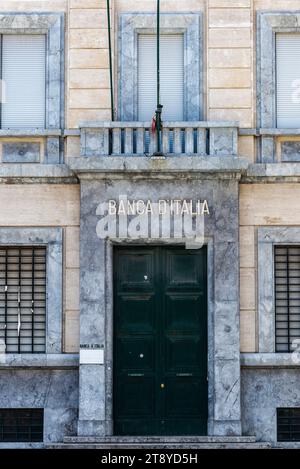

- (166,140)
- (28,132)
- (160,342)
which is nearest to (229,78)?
(166,140)

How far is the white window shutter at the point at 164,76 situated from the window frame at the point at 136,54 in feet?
0.44

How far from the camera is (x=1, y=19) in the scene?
→ 20.8 m

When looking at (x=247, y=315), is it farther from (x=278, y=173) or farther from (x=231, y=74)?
(x=231, y=74)

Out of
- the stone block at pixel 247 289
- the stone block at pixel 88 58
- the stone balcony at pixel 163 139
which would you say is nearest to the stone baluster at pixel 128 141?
the stone balcony at pixel 163 139

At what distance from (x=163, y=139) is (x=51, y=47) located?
286cm

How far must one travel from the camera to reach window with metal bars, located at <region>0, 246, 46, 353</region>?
20.4 m

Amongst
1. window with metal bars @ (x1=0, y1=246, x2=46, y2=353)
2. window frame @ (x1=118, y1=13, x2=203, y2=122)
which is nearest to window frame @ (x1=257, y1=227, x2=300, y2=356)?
window frame @ (x1=118, y1=13, x2=203, y2=122)

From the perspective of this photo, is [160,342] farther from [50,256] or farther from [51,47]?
[51,47]

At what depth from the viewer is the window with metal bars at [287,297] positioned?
800 inches

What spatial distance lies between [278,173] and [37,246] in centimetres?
471

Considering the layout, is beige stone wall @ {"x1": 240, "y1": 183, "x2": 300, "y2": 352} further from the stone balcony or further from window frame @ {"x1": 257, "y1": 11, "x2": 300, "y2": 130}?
window frame @ {"x1": 257, "y1": 11, "x2": 300, "y2": 130}

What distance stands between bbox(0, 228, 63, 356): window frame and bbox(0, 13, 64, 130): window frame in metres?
2.07

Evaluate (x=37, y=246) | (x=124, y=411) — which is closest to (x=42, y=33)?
A: (x=37, y=246)

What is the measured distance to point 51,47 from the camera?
20.7 m
